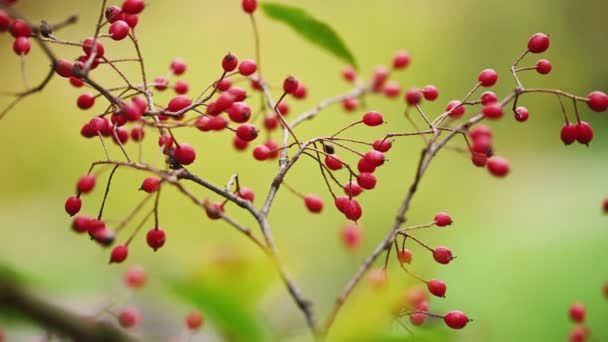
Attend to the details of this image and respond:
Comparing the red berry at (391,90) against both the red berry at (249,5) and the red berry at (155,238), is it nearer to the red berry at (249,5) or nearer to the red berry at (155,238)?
the red berry at (249,5)

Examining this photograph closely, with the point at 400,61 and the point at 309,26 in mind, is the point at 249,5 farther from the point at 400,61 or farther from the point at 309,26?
the point at 400,61

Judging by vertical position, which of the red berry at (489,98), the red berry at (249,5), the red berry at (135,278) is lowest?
the red berry at (135,278)

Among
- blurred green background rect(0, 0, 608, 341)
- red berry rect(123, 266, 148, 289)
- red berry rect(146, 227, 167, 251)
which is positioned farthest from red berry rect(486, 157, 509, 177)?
red berry rect(123, 266, 148, 289)

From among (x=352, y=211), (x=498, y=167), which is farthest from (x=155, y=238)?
(x=498, y=167)

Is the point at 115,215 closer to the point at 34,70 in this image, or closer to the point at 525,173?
the point at 34,70

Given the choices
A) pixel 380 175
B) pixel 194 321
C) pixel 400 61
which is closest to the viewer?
pixel 194 321

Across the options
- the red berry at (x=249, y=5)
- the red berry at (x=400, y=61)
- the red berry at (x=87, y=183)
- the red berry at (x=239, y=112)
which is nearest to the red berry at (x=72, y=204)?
the red berry at (x=87, y=183)
